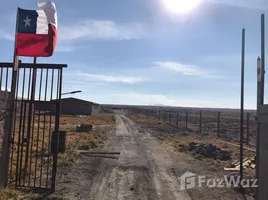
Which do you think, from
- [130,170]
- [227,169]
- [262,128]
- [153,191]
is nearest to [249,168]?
[227,169]

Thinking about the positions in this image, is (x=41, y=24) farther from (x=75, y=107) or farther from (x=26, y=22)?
(x=75, y=107)

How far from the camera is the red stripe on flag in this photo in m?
8.91

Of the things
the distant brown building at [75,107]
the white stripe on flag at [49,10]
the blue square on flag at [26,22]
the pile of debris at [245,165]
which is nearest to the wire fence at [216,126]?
the pile of debris at [245,165]

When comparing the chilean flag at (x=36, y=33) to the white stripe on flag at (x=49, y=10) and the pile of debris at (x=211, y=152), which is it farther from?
the pile of debris at (x=211, y=152)

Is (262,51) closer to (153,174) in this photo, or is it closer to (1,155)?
(153,174)

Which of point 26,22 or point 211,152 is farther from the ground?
point 26,22

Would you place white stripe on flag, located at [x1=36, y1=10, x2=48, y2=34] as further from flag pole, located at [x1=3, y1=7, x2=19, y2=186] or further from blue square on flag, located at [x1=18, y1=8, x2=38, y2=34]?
flag pole, located at [x1=3, y1=7, x2=19, y2=186]

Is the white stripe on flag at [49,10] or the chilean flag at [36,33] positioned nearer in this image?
the chilean flag at [36,33]

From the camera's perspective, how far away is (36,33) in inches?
356

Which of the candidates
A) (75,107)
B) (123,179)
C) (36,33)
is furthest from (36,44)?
(75,107)

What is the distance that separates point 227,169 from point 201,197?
4689 millimetres

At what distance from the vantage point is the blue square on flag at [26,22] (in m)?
8.96

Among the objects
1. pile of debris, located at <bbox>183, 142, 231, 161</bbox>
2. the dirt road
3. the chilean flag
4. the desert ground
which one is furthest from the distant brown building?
the chilean flag

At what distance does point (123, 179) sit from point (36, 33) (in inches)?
209
